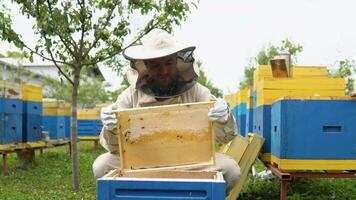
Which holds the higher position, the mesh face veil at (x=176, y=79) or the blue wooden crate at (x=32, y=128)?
the mesh face veil at (x=176, y=79)

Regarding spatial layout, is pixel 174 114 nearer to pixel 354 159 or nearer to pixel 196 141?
pixel 196 141

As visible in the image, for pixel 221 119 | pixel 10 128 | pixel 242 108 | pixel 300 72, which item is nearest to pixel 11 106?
pixel 10 128

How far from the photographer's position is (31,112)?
27.5 feet

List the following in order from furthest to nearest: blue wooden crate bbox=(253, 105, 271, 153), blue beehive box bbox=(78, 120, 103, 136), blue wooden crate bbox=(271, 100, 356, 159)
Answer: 1. blue beehive box bbox=(78, 120, 103, 136)
2. blue wooden crate bbox=(253, 105, 271, 153)
3. blue wooden crate bbox=(271, 100, 356, 159)

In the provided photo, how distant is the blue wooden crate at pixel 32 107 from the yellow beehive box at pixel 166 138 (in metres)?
6.01

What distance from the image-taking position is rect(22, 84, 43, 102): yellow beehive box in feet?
26.9

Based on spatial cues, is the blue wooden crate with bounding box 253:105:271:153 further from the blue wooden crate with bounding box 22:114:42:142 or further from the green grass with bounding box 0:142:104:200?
the blue wooden crate with bounding box 22:114:42:142

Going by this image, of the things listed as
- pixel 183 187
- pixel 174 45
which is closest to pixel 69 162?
pixel 174 45

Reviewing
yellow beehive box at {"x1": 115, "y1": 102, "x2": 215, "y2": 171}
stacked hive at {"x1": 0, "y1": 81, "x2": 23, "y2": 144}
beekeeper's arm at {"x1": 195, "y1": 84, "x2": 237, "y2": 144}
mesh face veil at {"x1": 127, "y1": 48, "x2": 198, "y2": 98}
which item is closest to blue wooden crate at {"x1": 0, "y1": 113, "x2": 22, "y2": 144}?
stacked hive at {"x1": 0, "y1": 81, "x2": 23, "y2": 144}

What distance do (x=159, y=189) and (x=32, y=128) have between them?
6.77 metres

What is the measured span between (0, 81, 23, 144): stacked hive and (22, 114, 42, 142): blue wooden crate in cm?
35

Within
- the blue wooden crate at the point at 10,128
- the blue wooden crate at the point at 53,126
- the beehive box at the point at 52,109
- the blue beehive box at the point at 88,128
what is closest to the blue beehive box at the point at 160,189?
the blue wooden crate at the point at 10,128

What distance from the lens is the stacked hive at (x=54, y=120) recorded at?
10.8 metres

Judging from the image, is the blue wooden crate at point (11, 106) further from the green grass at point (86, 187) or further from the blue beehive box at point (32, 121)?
the green grass at point (86, 187)
